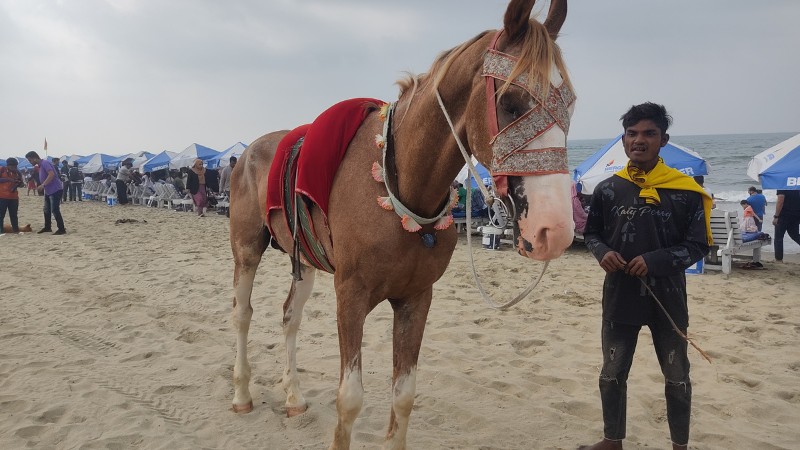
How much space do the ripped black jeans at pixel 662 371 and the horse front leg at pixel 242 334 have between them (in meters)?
2.42

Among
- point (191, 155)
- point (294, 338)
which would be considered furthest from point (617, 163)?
point (191, 155)

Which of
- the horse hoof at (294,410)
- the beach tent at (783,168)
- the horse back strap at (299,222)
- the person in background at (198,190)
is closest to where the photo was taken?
the horse back strap at (299,222)

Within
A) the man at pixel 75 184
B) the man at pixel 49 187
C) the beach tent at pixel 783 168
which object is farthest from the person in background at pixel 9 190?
the man at pixel 75 184

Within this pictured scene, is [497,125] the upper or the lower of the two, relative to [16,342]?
upper

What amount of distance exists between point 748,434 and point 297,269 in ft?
9.89

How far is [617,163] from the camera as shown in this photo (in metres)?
11.0

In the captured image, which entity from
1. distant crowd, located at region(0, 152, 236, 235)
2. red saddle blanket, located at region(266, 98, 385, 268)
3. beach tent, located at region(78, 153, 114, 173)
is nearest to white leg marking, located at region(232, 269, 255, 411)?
red saddle blanket, located at region(266, 98, 385, 268)

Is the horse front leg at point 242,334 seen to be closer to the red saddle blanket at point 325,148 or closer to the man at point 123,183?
the red saddle blanket at point 325,148

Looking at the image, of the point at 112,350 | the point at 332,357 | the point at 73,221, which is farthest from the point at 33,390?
the point at 73,221

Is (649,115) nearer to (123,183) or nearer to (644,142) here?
(644,142)

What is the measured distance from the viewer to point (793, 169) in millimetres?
8383

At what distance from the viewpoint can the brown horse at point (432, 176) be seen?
153cm

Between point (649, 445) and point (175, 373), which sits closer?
point (649, 445)

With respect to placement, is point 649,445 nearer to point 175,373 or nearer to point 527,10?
point 527,10
